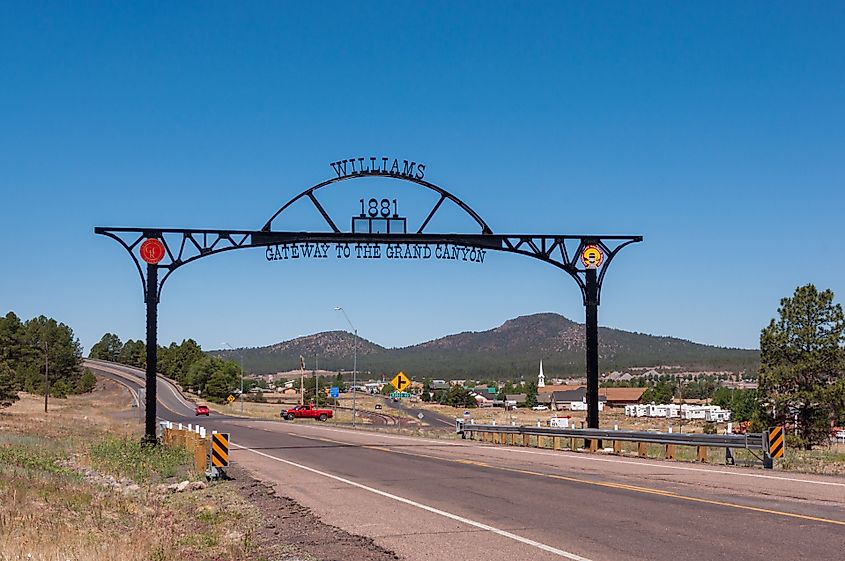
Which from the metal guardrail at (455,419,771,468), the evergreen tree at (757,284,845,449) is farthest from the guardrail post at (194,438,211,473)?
the evergreen tree at (757,284,845,449)

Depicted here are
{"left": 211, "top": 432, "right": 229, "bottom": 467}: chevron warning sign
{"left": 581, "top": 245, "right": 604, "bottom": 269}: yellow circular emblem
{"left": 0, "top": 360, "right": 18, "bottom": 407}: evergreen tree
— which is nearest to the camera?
{"left": 211, "top": 432, "right": 229, "bottom": 467}: chevron warning sign

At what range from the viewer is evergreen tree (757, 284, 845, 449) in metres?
55.4

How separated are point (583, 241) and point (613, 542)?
64.5 ft

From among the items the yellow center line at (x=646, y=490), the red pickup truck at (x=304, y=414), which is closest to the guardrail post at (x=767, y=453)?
the yellow center line at (x=646, y=490)

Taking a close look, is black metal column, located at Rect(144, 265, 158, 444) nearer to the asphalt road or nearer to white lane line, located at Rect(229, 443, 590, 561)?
white lane line, located at Rect(229, 443, 590, 561)

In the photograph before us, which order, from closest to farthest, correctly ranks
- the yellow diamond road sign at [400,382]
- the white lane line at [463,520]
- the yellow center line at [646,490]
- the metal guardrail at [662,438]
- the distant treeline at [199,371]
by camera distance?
the white lane line at [463,520]
the yellow center line at [646,490]
the metal guardrail at [662,438]
the yellow diamond road sign at [400,382]
the distant treeline at [199,371]

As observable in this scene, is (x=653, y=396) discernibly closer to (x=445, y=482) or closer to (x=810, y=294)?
(x=810, y=294)

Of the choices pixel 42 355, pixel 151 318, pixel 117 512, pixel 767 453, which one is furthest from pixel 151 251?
pixel 42 355

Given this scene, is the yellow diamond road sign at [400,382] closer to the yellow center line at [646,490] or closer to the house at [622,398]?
the yellow center line at [646,490]

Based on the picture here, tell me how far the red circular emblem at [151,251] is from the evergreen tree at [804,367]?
40288 millimetres

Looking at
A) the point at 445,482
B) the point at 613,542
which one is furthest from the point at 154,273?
the point at 613,542

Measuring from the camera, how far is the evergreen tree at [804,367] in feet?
182

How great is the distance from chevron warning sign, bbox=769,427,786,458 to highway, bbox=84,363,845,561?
988mm

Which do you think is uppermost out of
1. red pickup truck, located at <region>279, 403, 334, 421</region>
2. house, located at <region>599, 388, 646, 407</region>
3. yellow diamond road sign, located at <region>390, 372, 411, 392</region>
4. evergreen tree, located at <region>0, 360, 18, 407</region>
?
yellow diamond road sign, located at <region>390, 372, 411, 392</region>
